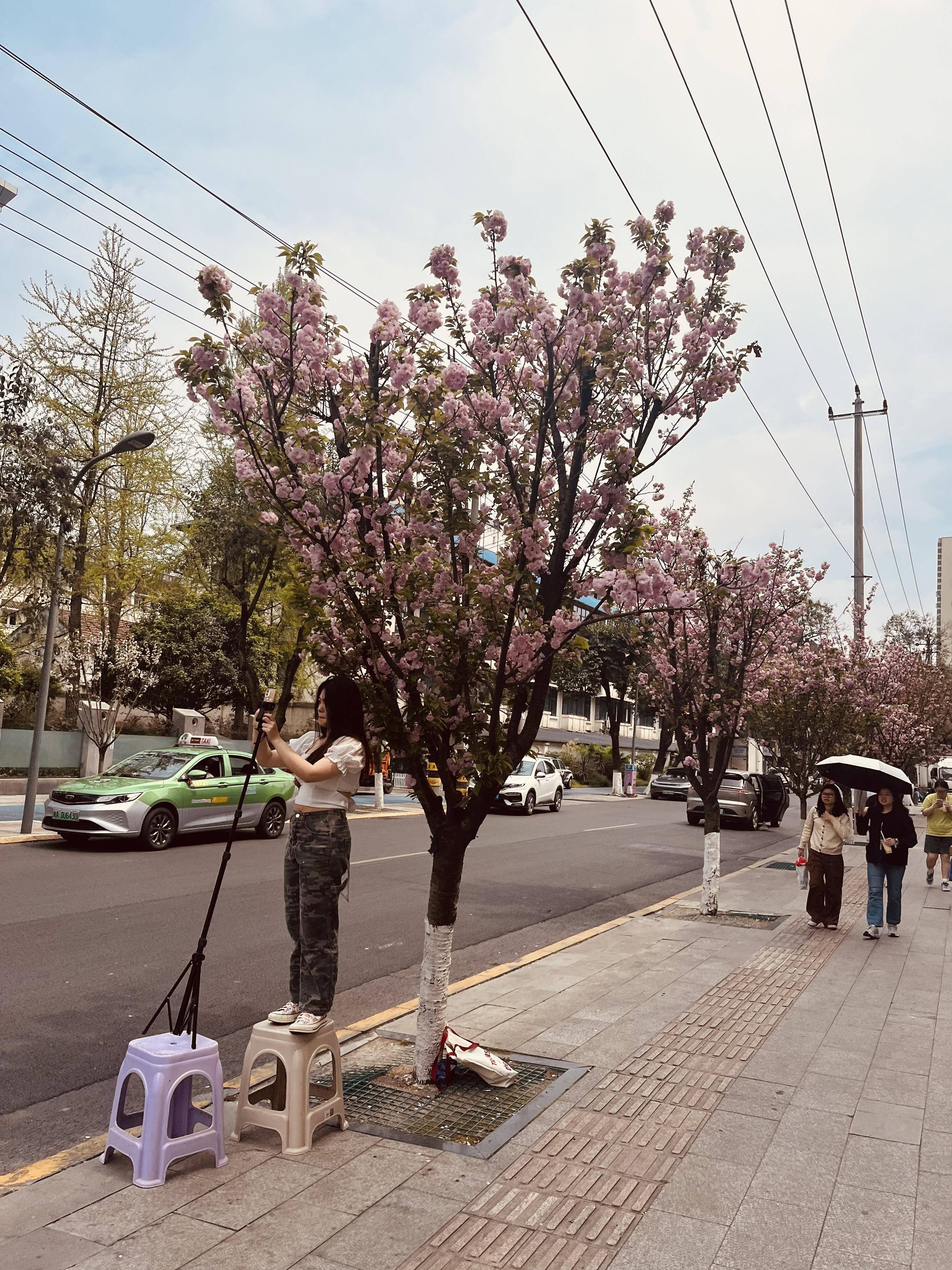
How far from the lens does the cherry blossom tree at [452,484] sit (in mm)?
4945

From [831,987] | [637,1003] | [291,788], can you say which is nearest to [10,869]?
[291,788]

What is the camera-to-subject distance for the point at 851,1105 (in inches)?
205

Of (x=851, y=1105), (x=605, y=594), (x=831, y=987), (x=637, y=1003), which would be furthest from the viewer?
(x=831, y=987)

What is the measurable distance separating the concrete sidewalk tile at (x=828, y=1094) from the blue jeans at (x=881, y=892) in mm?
5347

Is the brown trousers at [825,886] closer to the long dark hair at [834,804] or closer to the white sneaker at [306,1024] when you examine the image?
the long dark hair at [834,804]

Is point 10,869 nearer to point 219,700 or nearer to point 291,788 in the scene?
point 291,788

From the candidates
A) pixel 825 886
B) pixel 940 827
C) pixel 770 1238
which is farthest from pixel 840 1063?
pixel 940 827

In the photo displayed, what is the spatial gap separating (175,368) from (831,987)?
6751 millimetres

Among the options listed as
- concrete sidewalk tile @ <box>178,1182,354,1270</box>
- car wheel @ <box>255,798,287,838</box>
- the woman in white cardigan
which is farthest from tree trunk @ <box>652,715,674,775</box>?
concrete sidewalk tile @ <box>178,1182,354,1270</box>

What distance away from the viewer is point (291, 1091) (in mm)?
4379

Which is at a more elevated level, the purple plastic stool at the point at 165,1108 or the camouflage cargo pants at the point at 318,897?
the camouflage cargo pants at the point at 318,897

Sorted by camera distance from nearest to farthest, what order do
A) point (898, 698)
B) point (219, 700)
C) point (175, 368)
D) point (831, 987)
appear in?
point (175, 368)
point (831, 987)
point (898, 698)
point (219, 700)

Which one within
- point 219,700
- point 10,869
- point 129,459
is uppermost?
point 129,459

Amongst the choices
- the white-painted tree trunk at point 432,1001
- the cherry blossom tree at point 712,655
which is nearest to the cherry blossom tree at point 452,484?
the white-painted tree trunk at point 432,1001
